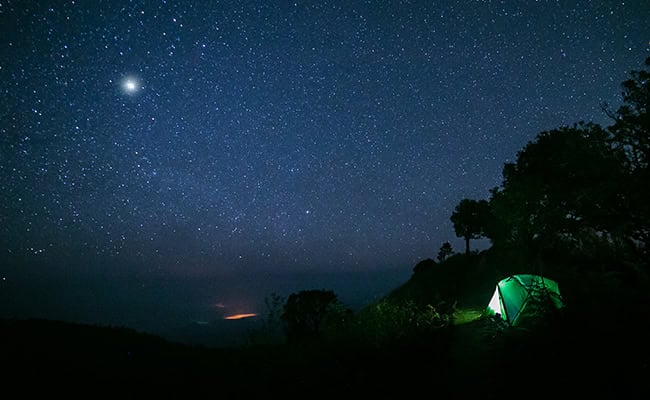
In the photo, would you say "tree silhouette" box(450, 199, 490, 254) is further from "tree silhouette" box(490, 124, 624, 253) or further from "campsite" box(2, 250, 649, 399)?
"campsite" box(2, 250, 649, 399)

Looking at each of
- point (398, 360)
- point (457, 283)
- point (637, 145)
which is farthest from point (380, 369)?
point (457, 283)

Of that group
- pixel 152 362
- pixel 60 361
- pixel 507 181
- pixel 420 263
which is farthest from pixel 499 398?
pixel 420 263

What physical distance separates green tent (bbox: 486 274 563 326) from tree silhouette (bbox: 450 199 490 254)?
2685 centimetres

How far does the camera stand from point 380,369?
232 inches

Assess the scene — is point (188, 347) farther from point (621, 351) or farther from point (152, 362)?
point (621, 351)

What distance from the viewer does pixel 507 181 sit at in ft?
72.6

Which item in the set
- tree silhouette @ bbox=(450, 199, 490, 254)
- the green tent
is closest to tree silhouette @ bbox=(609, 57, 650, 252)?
the green tent

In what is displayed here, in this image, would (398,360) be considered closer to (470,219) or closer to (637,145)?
(637,145)

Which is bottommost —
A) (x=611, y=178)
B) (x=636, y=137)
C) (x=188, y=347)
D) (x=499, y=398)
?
(x=188, y=347)

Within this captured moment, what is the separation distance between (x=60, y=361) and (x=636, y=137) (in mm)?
21703

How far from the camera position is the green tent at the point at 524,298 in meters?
7.12

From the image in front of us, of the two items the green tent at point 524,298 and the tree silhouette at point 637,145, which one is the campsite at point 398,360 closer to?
the green tent at point 524,298

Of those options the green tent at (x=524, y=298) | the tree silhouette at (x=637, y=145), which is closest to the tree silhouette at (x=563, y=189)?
the tree silhouette at (x=637, y=145)

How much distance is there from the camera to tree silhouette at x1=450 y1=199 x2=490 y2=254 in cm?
3450
